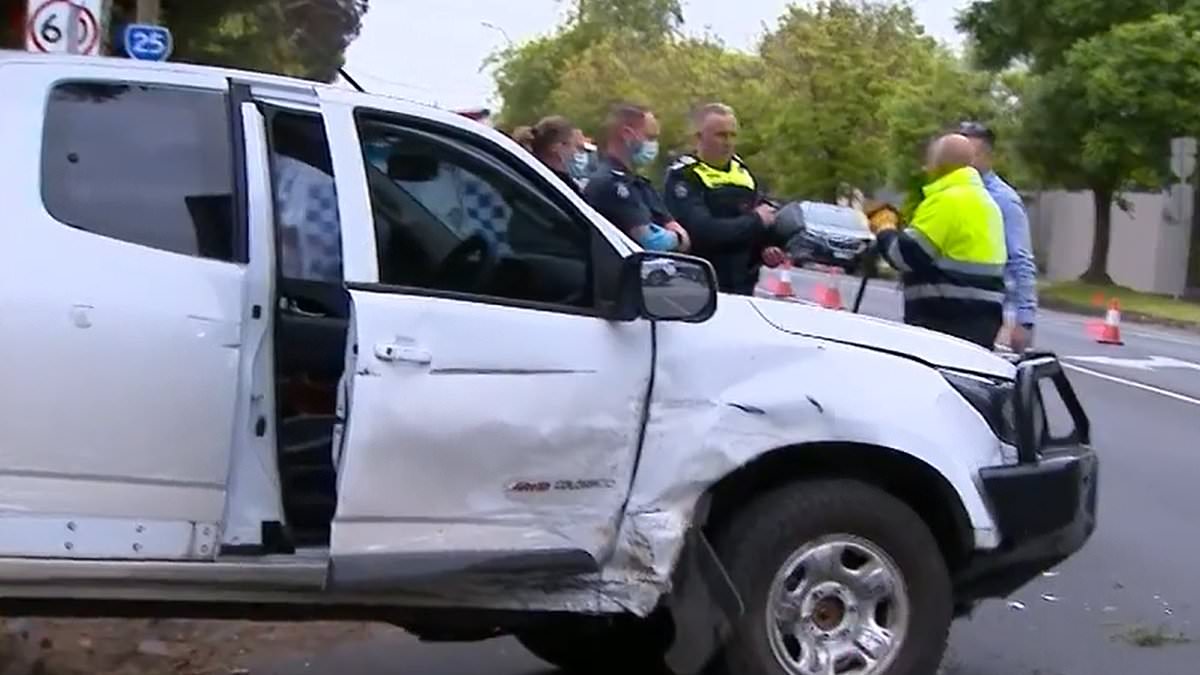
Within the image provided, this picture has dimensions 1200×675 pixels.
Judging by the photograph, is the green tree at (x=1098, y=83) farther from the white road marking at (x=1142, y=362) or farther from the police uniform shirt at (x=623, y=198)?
the police uniform shirt at (x=623, y=198)

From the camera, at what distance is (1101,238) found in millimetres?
41094

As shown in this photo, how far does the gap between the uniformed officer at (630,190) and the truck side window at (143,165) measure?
3.28 m

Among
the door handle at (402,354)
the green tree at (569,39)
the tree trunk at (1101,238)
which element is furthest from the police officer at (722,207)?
the green tree at (569,39)

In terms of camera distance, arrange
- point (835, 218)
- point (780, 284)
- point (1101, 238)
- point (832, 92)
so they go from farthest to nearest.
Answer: point (832, 92), point (1101, 238), point (835, 218), point (780, 284)

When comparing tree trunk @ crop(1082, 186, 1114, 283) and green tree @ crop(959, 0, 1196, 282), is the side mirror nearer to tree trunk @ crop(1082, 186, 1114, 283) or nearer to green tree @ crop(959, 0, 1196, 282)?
green tree @ crop(959, 0, 1196, 282)

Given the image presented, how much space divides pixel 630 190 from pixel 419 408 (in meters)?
3.65

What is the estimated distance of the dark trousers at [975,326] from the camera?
A: 367 inches

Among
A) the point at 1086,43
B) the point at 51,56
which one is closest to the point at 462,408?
the point at 51,56

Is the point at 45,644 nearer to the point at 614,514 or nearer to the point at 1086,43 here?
the point at 614,514

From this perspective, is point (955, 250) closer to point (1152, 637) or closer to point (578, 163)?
point (1152, 637)

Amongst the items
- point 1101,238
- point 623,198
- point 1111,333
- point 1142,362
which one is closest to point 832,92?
point 1101,238

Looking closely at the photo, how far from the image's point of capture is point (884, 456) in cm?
626

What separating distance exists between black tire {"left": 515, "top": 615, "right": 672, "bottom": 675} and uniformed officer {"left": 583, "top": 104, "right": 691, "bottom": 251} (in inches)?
80.2

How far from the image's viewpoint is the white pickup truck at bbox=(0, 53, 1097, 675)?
548 centimetres
